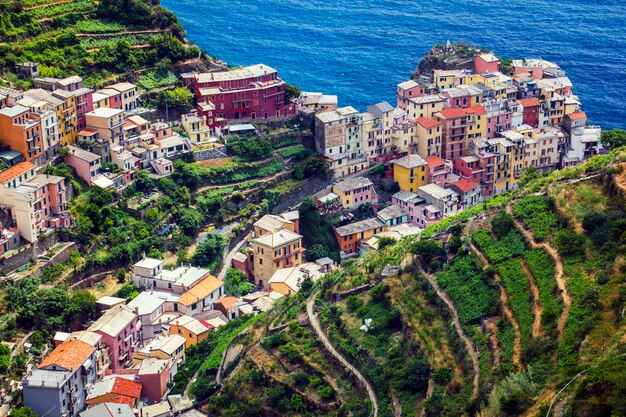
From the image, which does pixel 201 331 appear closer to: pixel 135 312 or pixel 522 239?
pixel 135 312

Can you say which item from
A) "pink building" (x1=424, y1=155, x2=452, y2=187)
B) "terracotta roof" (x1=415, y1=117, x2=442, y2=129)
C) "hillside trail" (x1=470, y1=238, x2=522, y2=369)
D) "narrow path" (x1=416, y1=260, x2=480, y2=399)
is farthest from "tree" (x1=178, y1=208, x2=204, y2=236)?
"hillside trail" (x1=470, y1=238, x2=522, y2=369)

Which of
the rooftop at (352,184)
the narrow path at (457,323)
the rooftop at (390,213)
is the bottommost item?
the rooftop at (390,213)

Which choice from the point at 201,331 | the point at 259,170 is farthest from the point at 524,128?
the point at 201,331

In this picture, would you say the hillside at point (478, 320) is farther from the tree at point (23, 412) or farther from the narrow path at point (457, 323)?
the tree at point (23, 412)

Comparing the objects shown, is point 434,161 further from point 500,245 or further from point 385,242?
point 500,245

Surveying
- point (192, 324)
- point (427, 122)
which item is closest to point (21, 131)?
point (192, 324)

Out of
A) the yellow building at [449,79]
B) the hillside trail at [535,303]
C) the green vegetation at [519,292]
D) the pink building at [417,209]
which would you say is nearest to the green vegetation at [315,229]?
the pink building at [417,209]

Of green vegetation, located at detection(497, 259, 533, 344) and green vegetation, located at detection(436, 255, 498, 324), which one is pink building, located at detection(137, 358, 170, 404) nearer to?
green vegetation, located at detection(436, 255, 498, 324)

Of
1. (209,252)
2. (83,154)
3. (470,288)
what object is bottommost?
(209,252)
